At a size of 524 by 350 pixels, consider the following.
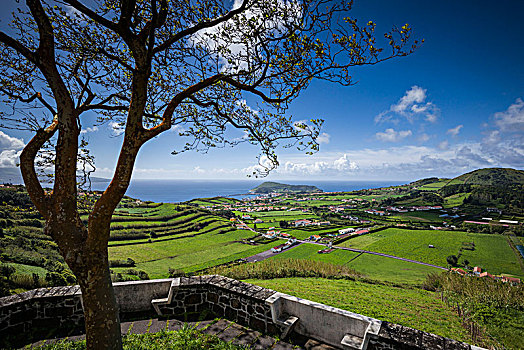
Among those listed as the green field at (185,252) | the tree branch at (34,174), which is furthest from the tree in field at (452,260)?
the tree branch at (34,174)

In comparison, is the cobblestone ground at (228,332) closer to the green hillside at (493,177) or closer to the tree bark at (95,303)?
the tree bark at (95,303)

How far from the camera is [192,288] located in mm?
4930

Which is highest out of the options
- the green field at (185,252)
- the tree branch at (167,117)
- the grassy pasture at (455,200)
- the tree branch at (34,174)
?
the tree branch at (167,117)

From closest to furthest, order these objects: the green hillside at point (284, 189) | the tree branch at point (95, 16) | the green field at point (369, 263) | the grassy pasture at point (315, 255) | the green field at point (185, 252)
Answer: the tree branch at point (95, 16)
the green field at point (369, 263)
the green field at point (185, 252)
the grassy pasture at point (315, 255)
the green hillside at point (284, 189)

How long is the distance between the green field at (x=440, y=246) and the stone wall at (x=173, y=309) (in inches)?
1546

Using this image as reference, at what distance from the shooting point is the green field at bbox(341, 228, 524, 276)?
32.9m

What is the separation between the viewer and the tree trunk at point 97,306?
292 centimetres

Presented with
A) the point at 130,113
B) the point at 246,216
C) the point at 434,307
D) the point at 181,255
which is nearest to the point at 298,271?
the point at 434,307

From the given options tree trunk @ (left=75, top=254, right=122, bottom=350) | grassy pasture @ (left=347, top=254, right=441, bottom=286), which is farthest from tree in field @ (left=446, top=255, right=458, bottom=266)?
tree trunk @ (left=75, top=254, right=122, bottom=350)

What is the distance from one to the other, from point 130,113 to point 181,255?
33516 millimetres

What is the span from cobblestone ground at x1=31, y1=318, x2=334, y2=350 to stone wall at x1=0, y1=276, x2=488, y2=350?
0.15 meters

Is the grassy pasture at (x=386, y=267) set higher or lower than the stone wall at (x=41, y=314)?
lower

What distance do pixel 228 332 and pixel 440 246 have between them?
47.6 metres

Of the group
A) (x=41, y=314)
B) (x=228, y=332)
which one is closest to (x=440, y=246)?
(x=228, y=332)
